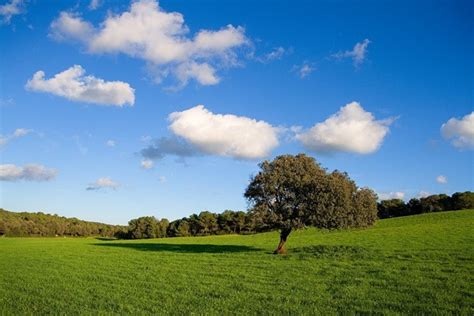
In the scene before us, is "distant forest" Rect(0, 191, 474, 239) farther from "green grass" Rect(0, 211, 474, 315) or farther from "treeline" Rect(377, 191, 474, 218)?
"green grass" Rect(0, 211, 474, 315)

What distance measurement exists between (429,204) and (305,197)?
122 metres

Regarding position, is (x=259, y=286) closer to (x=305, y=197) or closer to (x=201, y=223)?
(x=305, y=197)

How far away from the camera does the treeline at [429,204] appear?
138m

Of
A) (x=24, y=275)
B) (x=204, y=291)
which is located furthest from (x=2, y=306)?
(x=24, y=275)

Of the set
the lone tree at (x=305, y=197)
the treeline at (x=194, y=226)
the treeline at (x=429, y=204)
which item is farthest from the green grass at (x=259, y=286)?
the treeline at (x=194, y=226)

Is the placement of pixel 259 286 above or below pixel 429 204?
below

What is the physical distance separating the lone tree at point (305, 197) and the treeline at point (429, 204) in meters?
108

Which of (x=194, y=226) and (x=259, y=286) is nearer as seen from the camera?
(x=259, y=286)

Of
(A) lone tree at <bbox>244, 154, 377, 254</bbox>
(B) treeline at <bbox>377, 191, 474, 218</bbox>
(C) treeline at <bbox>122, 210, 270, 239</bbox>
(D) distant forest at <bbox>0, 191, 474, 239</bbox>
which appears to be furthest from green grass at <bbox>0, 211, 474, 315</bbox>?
(C) treeline at <bbox>122, 210, 270, 239</bbox>

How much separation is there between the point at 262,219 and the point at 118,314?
29560 mm

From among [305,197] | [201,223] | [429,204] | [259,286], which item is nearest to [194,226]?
[201,223]

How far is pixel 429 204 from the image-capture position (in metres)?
149

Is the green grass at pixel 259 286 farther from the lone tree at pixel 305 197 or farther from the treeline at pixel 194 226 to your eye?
the treeline at pixel 194 226

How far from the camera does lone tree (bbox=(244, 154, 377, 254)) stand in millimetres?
45969
